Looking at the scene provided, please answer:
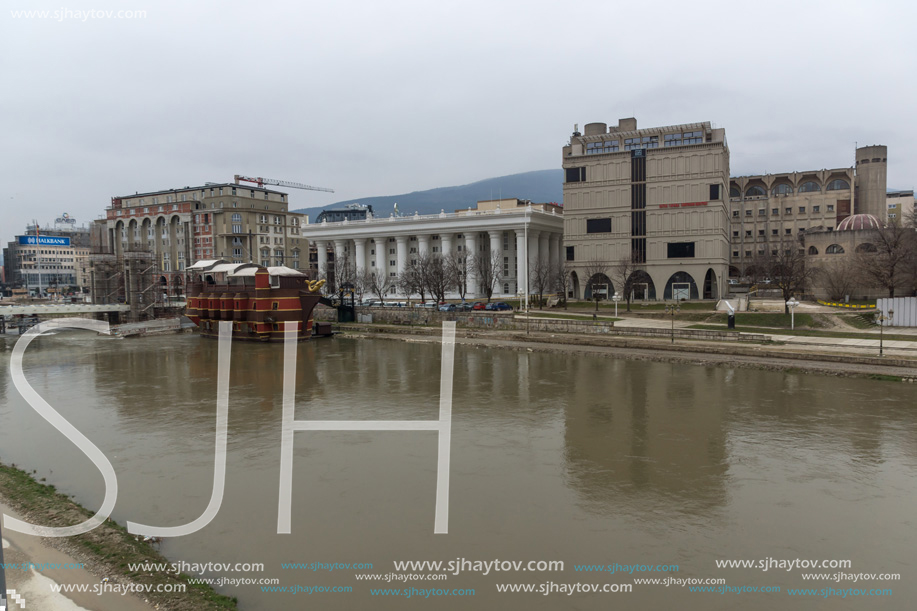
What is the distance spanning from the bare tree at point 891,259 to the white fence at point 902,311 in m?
7.22

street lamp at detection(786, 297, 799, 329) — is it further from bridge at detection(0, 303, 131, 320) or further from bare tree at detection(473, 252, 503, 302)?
bridge at detection(0, 303, 131, 320)

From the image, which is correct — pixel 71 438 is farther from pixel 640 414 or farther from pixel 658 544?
pixel 640 414

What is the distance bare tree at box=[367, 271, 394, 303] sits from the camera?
82.9 metres

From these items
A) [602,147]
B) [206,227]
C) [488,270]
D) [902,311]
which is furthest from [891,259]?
[206,227]

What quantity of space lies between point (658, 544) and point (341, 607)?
7.00 meters

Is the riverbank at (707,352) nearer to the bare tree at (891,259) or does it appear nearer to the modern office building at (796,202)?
the bare tree at (891,259)

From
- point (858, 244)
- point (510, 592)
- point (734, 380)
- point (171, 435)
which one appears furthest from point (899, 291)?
point (171, 435)

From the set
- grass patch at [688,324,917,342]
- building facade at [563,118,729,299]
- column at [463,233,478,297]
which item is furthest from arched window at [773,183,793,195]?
grass patch at [688,324,917,342]

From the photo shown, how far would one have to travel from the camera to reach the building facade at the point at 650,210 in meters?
61.2

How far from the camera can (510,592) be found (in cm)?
1052

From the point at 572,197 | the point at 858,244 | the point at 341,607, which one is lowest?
the point at 341,607

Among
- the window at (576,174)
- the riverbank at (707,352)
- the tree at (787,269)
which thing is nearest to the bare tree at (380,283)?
the riverbank at (707,352)

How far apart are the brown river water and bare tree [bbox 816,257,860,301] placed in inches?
1213

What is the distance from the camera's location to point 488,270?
7400 centimetres
